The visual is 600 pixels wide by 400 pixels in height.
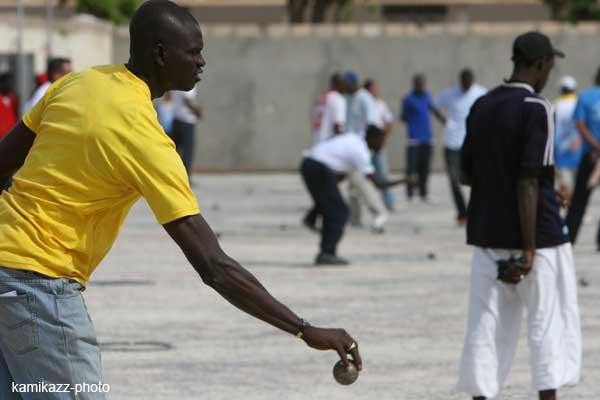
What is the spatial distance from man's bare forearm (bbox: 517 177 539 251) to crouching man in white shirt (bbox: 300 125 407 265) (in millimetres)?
6689

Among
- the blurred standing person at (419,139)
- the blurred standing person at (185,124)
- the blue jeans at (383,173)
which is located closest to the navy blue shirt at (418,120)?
the blurred standing person at (419,139)

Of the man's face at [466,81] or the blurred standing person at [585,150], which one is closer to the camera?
the blurred standing person at [585,150]

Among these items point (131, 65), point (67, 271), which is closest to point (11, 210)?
point (67, 271)

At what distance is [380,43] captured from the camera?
1163 inches

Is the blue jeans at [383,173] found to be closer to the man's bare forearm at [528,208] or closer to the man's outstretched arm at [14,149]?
the man's bare forearm at [528,208]

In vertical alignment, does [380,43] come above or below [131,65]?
below

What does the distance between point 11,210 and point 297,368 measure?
14.2 feet

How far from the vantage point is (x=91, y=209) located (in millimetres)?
4387

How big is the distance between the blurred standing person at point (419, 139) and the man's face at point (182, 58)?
17647 millimetres

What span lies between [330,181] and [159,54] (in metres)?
9.44

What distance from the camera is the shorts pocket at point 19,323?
14.3 feet

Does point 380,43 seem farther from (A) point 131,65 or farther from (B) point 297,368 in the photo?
(A) point 131,65

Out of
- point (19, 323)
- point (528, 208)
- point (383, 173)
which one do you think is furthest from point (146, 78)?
point (383, 173)

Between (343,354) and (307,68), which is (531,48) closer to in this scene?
(343,354)
